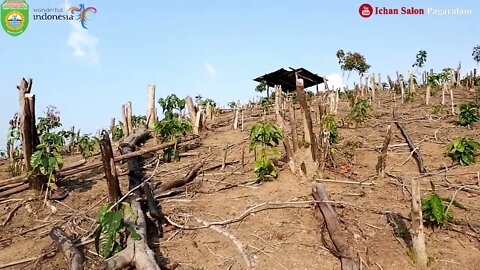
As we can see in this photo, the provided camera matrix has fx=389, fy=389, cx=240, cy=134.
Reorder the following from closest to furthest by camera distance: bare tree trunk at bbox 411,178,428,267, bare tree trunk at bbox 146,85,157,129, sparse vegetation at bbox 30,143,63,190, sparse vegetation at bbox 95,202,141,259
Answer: sparse vegetation at bbox 95,202,141,259 < bare tree trunk at bbox 411,178,428,267 < sparse vegetation at bbox 30,143,63,190 < bare tree trunk at bbox 146,85,157,129

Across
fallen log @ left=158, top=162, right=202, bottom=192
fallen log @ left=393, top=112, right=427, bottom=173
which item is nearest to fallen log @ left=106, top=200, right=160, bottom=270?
fallen log @ left=158, top=162, right=202, bottom=192

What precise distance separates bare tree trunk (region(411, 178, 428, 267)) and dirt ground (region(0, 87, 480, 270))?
0.48 ft

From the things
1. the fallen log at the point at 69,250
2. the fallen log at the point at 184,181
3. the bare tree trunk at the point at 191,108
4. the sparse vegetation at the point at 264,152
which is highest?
the bare tree trunk at the point at 191,108

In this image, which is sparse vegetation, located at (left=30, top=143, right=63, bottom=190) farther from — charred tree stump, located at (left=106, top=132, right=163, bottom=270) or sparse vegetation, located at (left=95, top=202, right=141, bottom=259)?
sparse vegetation, located at (left=95, top=202, right=141, bottom=259)

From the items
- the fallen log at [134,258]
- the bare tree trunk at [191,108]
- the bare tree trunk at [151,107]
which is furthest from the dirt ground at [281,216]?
the bare tree trunk at [151,107]

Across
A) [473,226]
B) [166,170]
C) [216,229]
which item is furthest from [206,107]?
[473,226]

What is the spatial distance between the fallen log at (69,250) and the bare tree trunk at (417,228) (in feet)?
11.3

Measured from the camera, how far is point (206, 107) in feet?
46.7

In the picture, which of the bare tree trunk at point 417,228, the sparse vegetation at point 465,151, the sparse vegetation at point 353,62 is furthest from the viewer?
the sparse vegetation at point 353,62

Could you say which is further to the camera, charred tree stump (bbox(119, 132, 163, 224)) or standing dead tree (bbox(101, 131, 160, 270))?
charred tree stump (bbox(119, 132, 163, 224))

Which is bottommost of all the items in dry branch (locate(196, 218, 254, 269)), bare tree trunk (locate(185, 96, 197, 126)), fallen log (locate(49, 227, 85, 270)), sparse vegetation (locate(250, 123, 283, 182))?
dry branch (locate(196, 218, 254, 269))

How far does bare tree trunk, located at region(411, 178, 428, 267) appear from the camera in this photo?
13.6 feet

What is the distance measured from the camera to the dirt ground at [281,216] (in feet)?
14.5

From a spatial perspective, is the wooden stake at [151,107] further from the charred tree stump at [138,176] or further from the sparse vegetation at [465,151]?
the sparse vegetation at [465,151]
